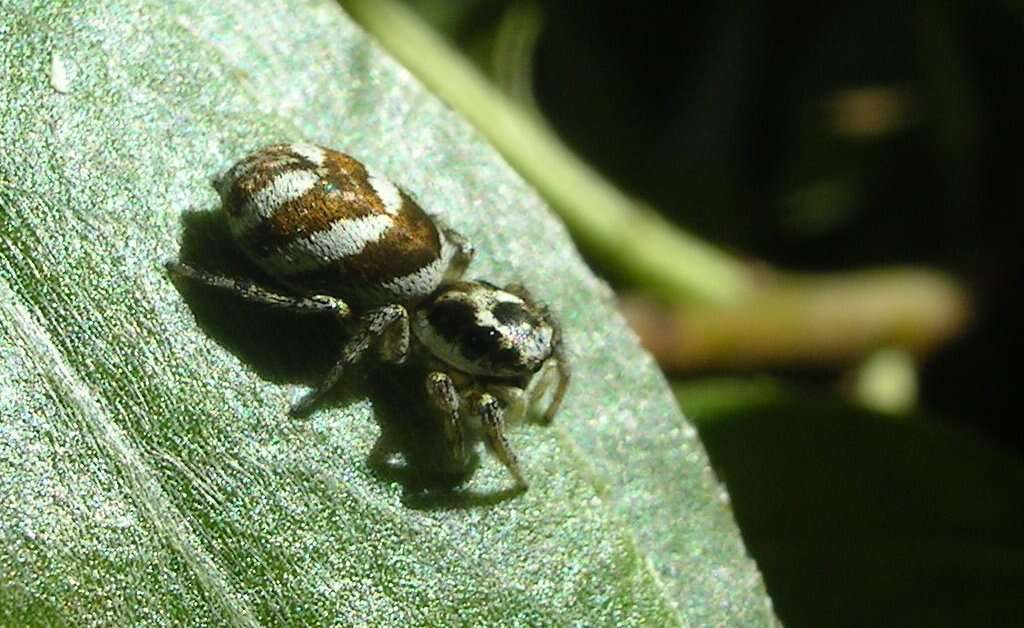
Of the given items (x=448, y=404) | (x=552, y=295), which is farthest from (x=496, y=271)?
(x=448, y=404)

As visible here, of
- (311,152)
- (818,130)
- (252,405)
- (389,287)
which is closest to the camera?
(252,405)

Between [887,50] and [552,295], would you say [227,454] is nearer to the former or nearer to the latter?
[552,295]

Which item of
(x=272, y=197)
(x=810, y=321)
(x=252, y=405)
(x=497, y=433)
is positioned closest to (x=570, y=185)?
(x=810, y=321)

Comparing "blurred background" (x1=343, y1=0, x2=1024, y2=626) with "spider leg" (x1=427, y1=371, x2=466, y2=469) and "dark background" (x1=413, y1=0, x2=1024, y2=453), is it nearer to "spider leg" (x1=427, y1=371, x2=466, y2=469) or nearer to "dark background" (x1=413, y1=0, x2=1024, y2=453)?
"dark background" (x1=413, y1=0, x2=1024, y2=453)

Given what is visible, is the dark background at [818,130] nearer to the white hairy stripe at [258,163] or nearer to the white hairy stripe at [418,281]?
the white hairy stripe at [418,281]

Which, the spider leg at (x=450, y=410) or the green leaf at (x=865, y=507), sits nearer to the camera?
the spider leg at (x=450, y=410)

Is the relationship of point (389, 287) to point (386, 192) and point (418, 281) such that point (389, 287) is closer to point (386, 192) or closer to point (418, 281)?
point (418, 281)

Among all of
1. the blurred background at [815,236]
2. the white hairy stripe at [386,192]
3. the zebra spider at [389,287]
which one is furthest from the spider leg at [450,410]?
the blurred background at [815,236]
